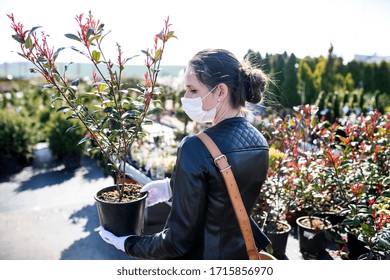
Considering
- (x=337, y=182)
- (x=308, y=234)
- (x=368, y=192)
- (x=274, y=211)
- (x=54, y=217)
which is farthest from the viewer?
(x=54, y=217)

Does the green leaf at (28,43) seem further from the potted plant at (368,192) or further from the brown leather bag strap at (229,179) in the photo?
the potted plant at (368,192)

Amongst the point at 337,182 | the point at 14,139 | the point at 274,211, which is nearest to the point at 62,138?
the point at 14,139

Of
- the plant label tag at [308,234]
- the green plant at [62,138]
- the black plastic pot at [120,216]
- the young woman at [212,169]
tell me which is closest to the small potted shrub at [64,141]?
the green plant at [62,138]

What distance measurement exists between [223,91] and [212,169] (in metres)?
0.30

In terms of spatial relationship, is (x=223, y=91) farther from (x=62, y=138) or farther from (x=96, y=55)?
(x=62, y=138)

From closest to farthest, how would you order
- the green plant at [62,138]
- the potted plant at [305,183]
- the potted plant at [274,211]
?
1. the potted plant at [305,183]
2. the potted plant at [274,211]
3. the green plant at [62,138]

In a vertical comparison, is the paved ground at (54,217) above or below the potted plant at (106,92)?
below

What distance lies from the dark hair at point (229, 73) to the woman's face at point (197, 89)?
2 cm

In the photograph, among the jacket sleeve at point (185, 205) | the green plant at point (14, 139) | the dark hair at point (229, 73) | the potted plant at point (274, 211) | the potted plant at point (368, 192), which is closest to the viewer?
the jacket sleeve at point (185, 205)

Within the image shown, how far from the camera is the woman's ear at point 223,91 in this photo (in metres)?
1.30

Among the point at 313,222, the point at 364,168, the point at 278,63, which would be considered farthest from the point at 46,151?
the point at 278,63

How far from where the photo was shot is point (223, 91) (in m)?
1.31

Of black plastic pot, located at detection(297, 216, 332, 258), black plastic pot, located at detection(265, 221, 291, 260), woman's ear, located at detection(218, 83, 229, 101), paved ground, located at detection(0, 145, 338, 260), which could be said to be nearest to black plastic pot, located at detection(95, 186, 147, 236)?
woman's ear, located at detection(218, 83, 229, 101)
